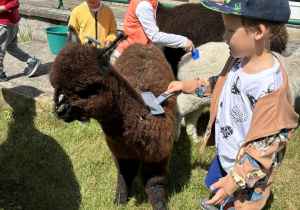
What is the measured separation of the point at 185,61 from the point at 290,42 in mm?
2354

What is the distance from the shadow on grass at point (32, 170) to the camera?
9.61 feet

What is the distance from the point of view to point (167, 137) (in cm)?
241

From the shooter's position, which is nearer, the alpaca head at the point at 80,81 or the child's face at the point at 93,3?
the alpaca head at the point at 80,81

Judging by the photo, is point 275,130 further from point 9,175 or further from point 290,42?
point 290,42

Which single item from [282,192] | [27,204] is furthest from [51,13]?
[282,192]

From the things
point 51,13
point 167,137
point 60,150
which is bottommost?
point 60,150

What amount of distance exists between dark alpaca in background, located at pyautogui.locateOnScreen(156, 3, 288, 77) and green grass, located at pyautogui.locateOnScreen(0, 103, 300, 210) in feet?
3.91

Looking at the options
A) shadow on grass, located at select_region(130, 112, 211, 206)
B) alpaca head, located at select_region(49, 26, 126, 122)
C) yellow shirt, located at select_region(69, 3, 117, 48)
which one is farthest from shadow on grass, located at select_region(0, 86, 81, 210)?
alpaca head, located at select_region(49, 26, 126, 122)

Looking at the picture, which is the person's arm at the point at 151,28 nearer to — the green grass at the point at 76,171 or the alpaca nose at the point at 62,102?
the green grass at the point at 76,171

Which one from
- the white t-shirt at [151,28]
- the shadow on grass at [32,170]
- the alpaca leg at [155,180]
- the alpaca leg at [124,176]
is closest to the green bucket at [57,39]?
the shadow on grass at [32,170]

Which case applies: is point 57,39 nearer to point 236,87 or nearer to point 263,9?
point 236,87

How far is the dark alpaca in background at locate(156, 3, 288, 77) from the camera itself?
3885 millimetres

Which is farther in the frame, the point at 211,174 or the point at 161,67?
the point at 161,67

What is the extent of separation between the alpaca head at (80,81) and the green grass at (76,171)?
4.54 ft
